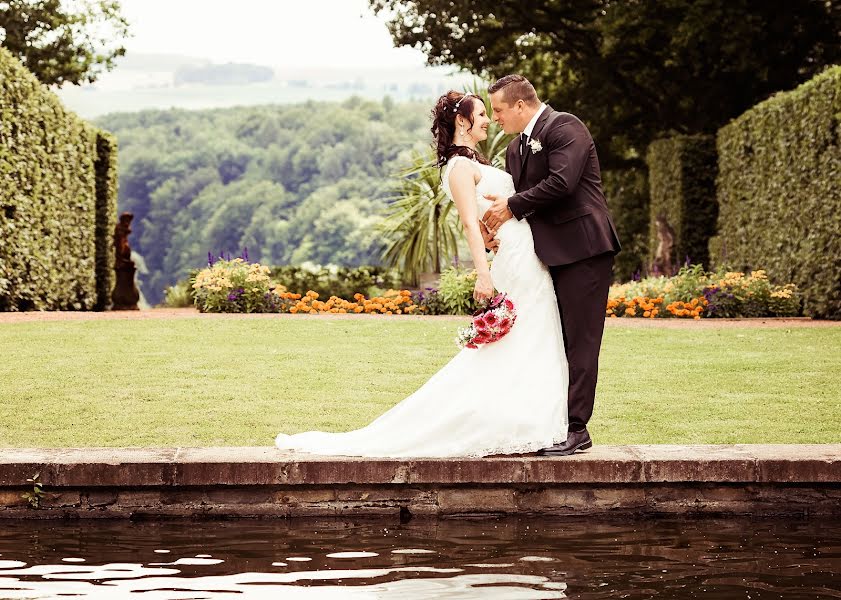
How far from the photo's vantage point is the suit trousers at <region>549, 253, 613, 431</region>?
5.85m

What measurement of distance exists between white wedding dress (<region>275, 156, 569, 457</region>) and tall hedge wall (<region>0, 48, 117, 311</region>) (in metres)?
10.5

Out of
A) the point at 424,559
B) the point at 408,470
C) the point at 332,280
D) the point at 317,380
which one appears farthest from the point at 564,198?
the point at 332,280

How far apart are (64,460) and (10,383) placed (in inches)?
147

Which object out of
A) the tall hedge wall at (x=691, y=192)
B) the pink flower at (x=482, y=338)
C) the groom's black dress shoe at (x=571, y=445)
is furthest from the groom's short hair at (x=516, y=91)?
the tall hedge wall at (x=691, y=192)

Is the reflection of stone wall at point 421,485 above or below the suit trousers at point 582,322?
below

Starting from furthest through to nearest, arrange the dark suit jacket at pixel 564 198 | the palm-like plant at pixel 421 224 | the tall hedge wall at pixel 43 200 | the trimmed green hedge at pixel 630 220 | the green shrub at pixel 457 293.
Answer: the trimmed green hedge at pixel 630 220 → the palm-like plant at pixel 421 224 → the tall hedge wall at pixel 43 200 → the green shrub at pixel 457 293 → the dark suit jacket at pixel 564 198

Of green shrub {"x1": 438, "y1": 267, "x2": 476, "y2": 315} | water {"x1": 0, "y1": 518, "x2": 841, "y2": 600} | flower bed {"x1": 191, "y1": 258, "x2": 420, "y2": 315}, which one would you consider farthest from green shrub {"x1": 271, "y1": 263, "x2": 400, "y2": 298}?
water {"x1": 0, "y1": 518, "x2": 841, "y2": 600}

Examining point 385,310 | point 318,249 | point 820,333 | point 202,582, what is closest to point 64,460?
point 202,582

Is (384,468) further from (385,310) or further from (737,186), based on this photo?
(737,186)

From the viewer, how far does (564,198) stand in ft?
19.2

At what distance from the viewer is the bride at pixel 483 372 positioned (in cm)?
582

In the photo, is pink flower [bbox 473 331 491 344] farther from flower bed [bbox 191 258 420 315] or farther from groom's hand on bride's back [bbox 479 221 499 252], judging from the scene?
flower bed [bbox 191 258 420 315]

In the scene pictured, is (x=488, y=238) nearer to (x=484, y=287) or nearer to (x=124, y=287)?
(x=484, y=287)

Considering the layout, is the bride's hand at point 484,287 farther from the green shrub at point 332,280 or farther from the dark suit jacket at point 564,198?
the green shrub at point 332,280
